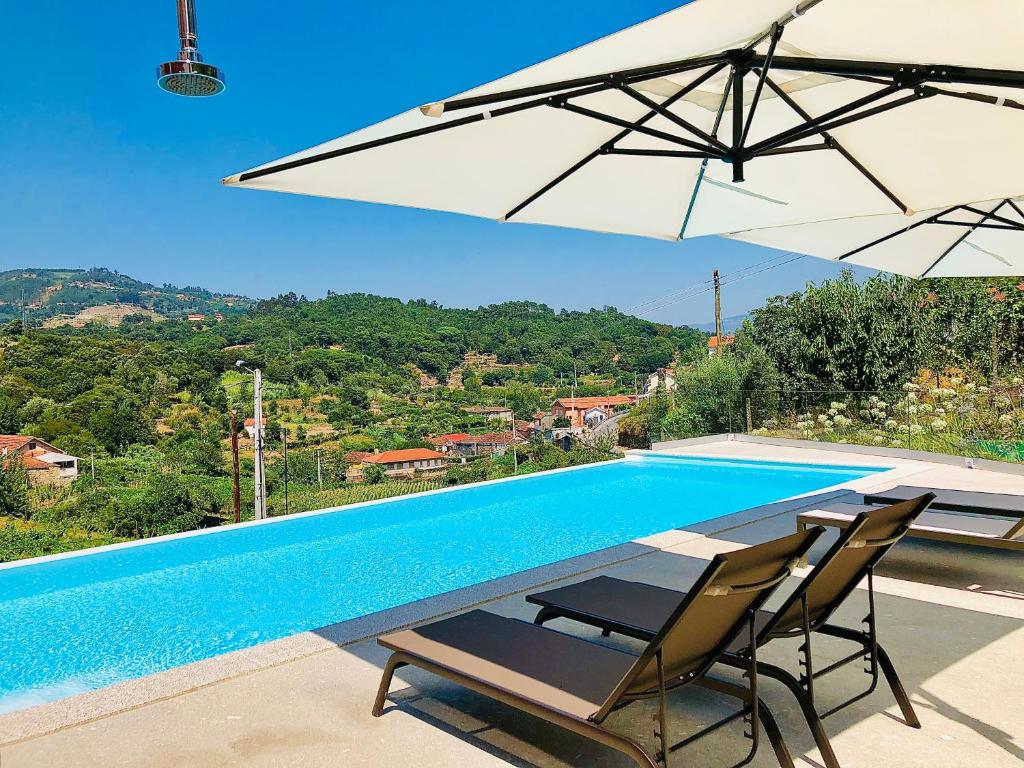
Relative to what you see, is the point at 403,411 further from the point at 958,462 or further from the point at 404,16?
the point at 404,16

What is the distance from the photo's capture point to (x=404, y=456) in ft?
62.0

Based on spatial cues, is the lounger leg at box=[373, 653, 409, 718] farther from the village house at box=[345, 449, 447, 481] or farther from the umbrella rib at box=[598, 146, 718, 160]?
the village house at box=[345, 449, 447, 481]

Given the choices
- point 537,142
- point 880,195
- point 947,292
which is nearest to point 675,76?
point 537,142

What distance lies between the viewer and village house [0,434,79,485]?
1487 cm

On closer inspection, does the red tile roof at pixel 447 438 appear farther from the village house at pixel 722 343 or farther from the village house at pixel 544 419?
the village house at pixel 722 343

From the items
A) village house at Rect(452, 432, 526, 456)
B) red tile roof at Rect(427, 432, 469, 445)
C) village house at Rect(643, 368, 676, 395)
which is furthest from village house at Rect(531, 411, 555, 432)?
village house at Rect(643, 368, 676, 395)

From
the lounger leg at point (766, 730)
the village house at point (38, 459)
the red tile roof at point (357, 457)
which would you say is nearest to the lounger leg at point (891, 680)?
the lounger leg at point (766, 730)

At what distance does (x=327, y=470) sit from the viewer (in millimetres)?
18438

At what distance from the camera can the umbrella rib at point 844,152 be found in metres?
3.57

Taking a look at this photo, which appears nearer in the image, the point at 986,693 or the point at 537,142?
the point at 986,693

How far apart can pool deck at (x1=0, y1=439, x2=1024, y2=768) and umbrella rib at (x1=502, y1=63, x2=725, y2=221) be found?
2.18 m

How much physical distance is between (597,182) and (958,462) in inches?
337

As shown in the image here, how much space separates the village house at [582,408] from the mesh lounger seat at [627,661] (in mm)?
13885

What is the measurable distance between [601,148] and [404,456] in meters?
15.5
